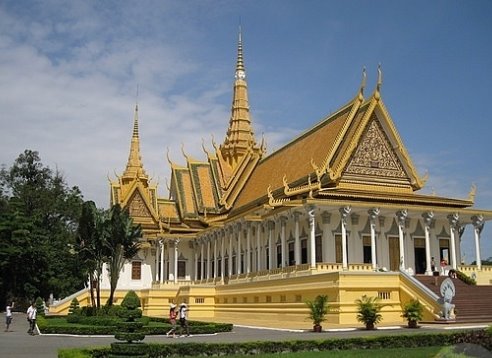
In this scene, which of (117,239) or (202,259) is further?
(202,259)

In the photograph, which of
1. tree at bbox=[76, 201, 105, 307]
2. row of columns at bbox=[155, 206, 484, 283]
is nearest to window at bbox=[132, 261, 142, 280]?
row of columns at bbox=[155, 206, 484, 283]

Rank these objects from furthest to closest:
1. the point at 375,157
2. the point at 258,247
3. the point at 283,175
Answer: the point at 283,175 < the point at 258,247 < the point at 375,157

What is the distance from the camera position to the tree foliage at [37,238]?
41.3 metres

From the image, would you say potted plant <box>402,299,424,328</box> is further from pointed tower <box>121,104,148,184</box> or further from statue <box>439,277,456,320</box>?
pointed tower <box>121,104,148,184</box>

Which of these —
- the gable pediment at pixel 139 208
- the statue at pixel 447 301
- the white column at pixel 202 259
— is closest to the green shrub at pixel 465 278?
the statue at pixel 447 301

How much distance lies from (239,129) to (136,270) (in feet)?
43.5

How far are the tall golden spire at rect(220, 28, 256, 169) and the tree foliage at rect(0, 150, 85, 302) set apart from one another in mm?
13255

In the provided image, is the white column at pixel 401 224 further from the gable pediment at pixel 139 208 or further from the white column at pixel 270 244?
the gable pediment at pixel 139 208

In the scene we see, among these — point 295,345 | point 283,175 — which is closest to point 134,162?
point 283,175

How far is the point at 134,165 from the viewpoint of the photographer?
2069 inches

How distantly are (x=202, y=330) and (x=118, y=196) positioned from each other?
2910cm

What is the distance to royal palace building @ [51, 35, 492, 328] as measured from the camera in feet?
77.8

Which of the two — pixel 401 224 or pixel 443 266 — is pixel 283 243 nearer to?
pixel 401 224

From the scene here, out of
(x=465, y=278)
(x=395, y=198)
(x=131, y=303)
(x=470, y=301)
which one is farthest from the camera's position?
(x=395, y=198)
